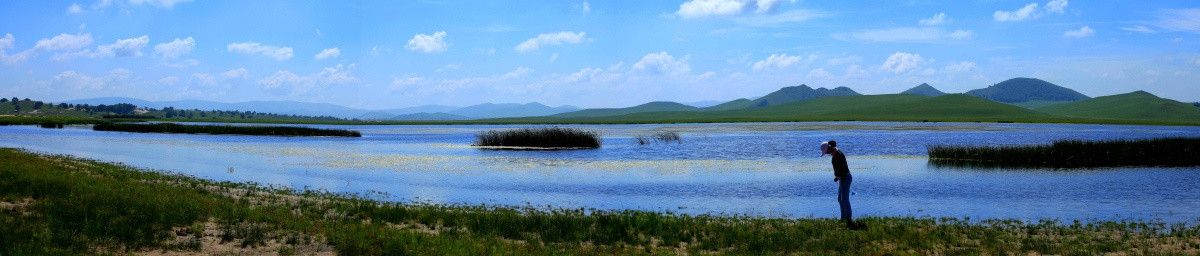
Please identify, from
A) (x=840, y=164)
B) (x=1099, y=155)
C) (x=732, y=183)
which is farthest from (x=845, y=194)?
(x=1099, y=155)

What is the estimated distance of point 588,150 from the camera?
6209 cm

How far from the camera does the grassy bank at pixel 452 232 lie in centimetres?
1408

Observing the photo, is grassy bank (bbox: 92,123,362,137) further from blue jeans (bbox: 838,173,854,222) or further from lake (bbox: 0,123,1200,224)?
blue jeans (bbox: 838,173,854,222)

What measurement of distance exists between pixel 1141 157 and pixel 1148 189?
17.0 m

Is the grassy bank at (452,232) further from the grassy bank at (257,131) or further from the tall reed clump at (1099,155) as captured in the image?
the grassy bank at (257,131)

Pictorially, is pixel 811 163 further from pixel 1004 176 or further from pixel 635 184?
pixel 635 184

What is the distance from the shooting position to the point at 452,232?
16.9m

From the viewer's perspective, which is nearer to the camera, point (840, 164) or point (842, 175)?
point (840, 164)

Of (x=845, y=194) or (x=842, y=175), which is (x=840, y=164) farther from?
(x=845, y=194)

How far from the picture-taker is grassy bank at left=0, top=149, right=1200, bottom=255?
46.2ft

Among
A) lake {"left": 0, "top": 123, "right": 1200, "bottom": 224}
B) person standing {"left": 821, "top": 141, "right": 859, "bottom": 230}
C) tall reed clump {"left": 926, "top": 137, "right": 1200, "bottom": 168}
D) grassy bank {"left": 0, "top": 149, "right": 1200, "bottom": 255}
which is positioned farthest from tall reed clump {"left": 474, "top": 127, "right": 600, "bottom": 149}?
person standing {"left": 821, "top": 141, "right": 859, "bottom": 230}

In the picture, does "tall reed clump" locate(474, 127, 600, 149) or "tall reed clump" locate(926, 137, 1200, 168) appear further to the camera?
"tall reed clump" locate(474, 127, 600, 149)

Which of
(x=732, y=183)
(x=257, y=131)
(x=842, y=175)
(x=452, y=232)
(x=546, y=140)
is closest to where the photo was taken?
(x=452, y=232)

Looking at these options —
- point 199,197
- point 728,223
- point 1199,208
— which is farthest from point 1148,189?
point 199,197
